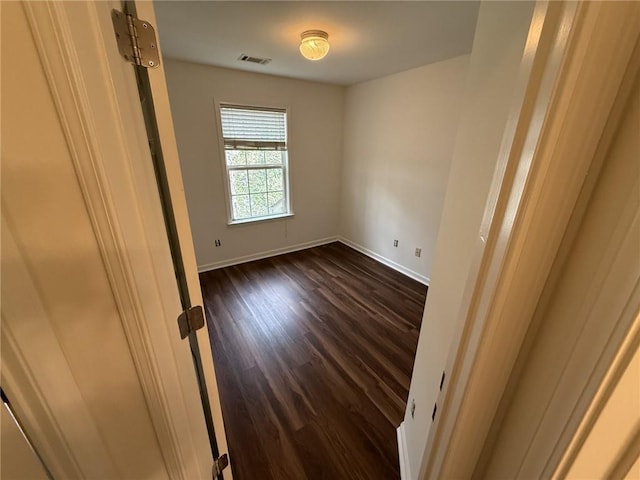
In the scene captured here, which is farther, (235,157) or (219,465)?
(235,157)

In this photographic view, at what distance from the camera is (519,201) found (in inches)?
18.1

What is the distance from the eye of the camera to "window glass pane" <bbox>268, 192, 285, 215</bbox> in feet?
12.9

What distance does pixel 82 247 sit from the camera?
1.75ft

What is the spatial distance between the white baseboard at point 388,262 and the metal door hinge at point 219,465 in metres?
2.75

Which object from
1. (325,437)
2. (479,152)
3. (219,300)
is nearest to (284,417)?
(325,437)

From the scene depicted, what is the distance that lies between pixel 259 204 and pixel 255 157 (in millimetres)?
663

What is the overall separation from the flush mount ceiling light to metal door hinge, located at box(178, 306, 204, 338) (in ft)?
7.23

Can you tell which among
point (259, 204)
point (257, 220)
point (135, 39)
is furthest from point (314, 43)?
point (257, 220)

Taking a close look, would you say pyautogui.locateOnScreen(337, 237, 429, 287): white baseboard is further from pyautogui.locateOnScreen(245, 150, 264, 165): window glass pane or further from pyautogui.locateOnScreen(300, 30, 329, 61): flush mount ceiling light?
pyautogui.locateOnScreen(300, 30, 329, 61): flush mount ceiling light

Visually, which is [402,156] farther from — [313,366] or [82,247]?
[82,247]

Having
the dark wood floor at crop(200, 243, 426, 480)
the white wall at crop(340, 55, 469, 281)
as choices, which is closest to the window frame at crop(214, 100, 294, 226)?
the dark wood floor at crop(200, 243, 426, 480)

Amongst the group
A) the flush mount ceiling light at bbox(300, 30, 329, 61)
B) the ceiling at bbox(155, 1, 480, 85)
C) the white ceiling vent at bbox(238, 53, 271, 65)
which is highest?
the white ceiling vent at bbox(238, 53, 271, 65)

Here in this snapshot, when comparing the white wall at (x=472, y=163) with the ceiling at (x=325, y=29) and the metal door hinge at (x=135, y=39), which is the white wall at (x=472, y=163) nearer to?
the metal door hinge at (x=135, y=39)

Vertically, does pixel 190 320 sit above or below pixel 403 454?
above
